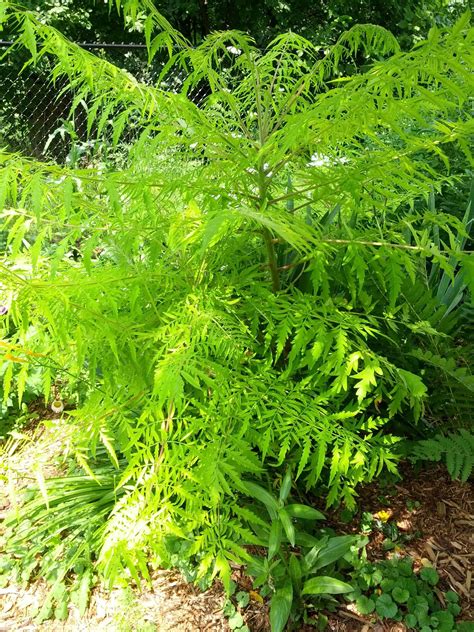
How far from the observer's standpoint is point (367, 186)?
65.9 inches

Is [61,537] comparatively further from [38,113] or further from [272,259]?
[38,113]

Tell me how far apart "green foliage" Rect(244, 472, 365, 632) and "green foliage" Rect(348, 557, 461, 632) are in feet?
0.26

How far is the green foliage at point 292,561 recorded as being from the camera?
5.96ft

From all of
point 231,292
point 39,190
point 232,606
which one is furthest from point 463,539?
point 39,190

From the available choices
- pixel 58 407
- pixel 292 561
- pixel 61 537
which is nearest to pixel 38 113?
pixel 58 407

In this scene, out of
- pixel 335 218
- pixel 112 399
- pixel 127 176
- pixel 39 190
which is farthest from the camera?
pixel 335 218

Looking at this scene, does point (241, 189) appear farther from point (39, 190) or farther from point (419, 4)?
point (419, 4)

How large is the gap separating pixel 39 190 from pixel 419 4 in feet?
30.4

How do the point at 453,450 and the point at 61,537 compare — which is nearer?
the point at 453,450

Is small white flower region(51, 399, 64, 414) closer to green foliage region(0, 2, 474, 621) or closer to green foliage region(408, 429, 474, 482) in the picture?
green foliage region(0, 2, 474, 621)

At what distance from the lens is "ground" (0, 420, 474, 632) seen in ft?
6.28

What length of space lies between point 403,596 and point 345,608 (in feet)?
0.65

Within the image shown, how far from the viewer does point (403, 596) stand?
6.06 feet

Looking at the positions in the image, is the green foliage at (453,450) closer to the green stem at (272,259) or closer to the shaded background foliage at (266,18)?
the green stem at (272,259)
